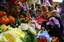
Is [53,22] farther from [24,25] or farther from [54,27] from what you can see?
[24,25]

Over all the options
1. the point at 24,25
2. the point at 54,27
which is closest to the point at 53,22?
the point at 54,27

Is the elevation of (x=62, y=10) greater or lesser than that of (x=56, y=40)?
greater

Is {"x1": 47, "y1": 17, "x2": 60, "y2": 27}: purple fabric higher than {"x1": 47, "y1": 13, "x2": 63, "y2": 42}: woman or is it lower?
higher

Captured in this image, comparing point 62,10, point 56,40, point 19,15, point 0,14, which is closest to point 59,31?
point 56,40

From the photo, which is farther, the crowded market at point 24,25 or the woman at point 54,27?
the woman at point 54,27

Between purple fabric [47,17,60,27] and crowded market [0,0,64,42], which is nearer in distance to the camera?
crowded market [0,0,64,42]

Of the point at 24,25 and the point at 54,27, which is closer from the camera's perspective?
the point at 24,25

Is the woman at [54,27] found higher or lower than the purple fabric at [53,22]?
lower

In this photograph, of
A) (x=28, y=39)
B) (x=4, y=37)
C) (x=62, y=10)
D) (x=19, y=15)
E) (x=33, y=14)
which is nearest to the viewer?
(x=4, y=37)

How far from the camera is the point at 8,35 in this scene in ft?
3.14

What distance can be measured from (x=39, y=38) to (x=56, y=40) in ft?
0.77

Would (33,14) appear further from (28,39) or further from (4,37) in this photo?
(4,37)

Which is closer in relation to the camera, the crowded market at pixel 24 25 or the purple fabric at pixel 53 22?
the crowded market at pixel 24 25

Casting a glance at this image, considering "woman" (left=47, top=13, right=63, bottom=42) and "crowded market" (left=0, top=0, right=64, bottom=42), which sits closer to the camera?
"crowded market" (left=0, top=0, right=64, bottom=42)
